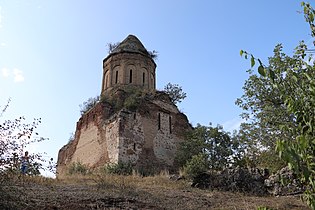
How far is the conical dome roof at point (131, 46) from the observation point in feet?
82.9

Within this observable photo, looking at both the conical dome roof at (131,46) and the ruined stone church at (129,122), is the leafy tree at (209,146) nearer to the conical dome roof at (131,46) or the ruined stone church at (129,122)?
the ruined stone church at (129,122)

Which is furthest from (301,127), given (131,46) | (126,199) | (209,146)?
(131,46)

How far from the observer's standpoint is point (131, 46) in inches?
1014

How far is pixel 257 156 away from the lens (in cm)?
1684

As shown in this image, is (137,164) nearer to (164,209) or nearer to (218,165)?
(218,165)

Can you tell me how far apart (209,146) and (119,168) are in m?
5.35

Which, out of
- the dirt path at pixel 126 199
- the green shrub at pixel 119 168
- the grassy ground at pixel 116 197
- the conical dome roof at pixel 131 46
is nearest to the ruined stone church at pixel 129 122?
the conical dome roof at pixel 131 46

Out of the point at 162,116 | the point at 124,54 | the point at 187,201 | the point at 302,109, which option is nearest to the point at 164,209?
the point at 187,201

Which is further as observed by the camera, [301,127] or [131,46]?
[131,46]

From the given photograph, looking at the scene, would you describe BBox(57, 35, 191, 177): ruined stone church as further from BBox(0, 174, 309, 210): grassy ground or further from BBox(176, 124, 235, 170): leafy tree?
BBox(0, 174, 309, 210): grassy ground

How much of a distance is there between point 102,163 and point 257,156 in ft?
27.5

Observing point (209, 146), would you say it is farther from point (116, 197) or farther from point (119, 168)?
point (116, 197)

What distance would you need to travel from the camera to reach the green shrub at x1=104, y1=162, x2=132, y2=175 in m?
17.9

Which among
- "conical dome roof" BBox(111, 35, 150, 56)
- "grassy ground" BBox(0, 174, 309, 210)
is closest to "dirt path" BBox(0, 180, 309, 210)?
"grassy ground" BBox(0, 174, 309, 210)
